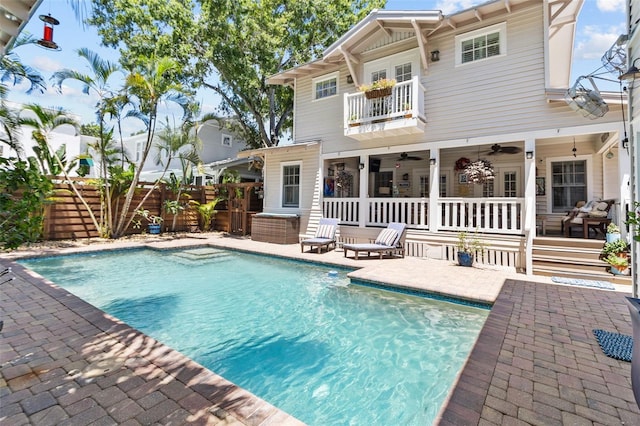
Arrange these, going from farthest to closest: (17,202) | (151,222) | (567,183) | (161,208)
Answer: (161,208) < (151,222) < (567,183) < (17,202)

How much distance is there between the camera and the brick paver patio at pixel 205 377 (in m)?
2.27

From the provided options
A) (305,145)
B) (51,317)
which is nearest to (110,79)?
(305,145)

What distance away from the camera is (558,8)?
786cm

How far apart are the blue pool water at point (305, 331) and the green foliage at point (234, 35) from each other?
1102 cm

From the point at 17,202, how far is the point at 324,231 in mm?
7883

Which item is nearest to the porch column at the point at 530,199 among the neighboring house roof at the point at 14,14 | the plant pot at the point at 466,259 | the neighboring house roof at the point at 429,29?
the plant pot at the point at 466,259

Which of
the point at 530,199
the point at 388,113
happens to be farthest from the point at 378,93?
the point at 530,199

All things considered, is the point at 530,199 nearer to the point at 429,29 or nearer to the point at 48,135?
the point at 429,29

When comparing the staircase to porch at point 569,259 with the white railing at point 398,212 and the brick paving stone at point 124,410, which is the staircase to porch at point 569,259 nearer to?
the white railing at point 398,212

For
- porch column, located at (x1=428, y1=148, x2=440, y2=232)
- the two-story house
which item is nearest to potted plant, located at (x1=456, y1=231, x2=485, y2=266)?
the two-story house

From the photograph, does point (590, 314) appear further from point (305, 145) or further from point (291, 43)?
point (291, 43)

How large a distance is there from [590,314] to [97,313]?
685 cm

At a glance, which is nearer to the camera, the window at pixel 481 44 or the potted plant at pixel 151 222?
the window at pixel 481 44

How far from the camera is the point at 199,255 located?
9680 millimetres
